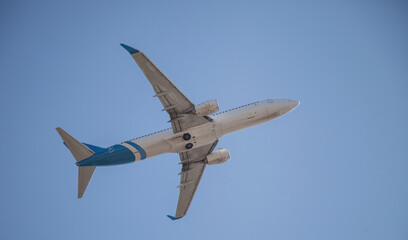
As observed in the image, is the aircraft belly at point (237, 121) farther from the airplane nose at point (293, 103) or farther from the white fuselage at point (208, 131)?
the airplane nose at point (293, 103)

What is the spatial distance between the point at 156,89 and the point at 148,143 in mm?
5785

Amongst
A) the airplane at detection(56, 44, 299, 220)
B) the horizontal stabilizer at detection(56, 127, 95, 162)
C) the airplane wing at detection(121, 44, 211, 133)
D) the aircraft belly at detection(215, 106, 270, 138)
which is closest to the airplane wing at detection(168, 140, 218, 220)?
the airplane at detection(56, 44, 299, 220)

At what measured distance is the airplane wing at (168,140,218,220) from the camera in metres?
45.2

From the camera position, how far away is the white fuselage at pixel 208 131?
40.3 metres

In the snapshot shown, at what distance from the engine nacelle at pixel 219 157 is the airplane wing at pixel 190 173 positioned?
0.83 m

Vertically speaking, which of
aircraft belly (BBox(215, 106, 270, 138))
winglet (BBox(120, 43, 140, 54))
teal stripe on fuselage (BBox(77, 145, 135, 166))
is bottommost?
teal stripe on fuselage (BBox(77, 145, 135, 166))

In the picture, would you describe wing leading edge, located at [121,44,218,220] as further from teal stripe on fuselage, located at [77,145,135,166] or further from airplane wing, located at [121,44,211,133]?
teal stripe on fuselage, located at [77,145,135,166]

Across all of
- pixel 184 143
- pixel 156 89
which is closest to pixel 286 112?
pixel 184 143

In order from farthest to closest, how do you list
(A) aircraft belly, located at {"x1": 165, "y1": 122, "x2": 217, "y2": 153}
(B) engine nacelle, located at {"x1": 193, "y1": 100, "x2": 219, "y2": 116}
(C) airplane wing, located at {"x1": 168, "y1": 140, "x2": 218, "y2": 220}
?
(C) airplane wing, located at {"x1": 168, "y1": 140, "x2": 218, "y2": 220}
(A) aircraft belly, located at {"x1": 165, "y1": 122, "x2": 217, "y2": 153}
(B) engine nacelle, located at {"x1": 193, "y1": 100, "x2": 219, "y2": 116}

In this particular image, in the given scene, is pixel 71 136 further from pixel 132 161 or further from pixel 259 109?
pixel 259 109

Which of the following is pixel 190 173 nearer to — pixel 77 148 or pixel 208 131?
pixel 208 131

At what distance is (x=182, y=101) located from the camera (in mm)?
38812

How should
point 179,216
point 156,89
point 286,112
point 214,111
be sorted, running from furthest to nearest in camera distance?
point 179,216
point 286,112
point 214,111
point 156,89

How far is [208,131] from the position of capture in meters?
41.2
